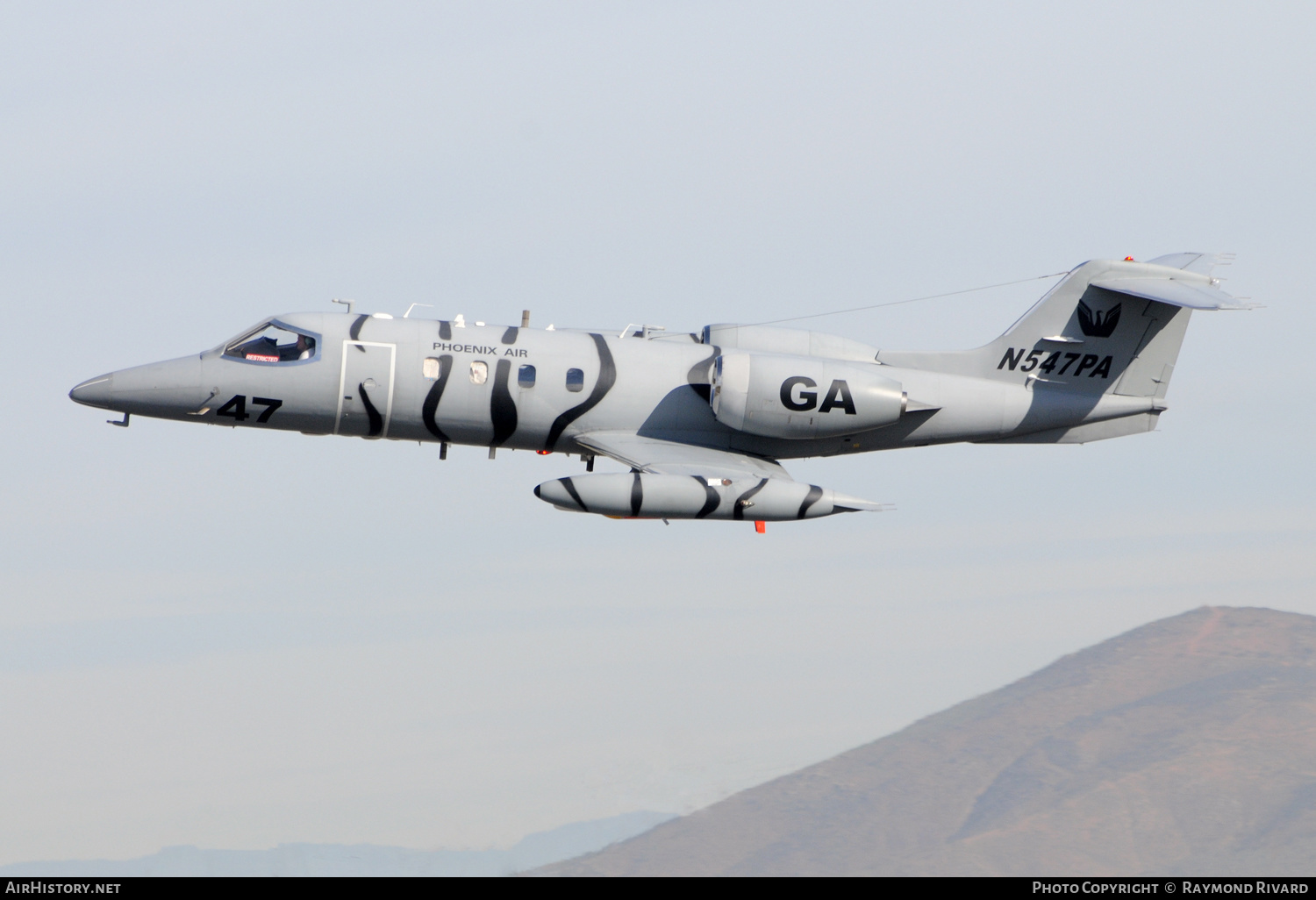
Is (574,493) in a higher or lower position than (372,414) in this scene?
lower

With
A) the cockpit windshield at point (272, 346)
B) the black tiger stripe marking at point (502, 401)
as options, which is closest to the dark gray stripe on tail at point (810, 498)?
the black tiger stripe marking at point (502, 401)

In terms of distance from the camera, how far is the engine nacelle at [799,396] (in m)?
29.5

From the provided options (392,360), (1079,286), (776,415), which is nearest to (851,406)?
(776,415)

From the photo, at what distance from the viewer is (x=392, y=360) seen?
2942cm

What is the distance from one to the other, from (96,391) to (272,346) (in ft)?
12.2

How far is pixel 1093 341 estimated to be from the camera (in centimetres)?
3222

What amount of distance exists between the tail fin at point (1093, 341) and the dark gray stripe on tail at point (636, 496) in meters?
8.14

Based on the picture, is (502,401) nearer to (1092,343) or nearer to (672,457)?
(672,457)

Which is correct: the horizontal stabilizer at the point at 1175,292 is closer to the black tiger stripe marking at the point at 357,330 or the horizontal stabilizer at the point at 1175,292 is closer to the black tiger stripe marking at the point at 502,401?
the black tiger stripe marking at the point at 502,401

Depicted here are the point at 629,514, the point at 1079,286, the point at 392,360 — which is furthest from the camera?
the point at 1079,286

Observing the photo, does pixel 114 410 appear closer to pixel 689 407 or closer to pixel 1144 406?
pixel 689 407

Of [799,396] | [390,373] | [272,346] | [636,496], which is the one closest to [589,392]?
[636,496]

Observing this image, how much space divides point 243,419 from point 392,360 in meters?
3.43
